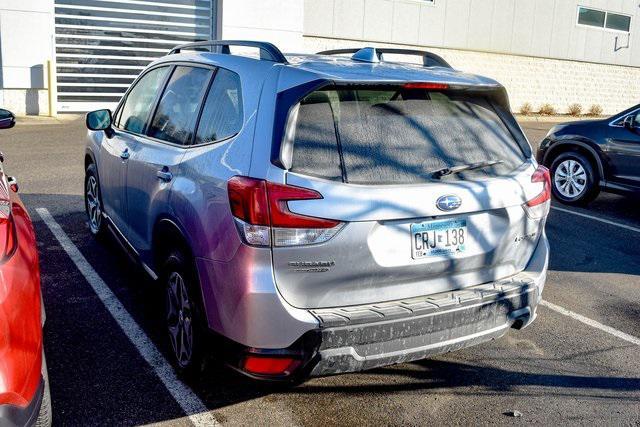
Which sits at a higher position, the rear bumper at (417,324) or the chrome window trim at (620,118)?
the chrome window trim at (620,118)

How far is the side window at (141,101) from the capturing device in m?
5.08

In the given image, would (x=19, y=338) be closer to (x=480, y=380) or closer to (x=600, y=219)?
(x=480, y=380)

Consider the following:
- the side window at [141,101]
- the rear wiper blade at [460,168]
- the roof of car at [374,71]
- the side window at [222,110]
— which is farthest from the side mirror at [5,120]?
the rear wiper blade at [460,168]

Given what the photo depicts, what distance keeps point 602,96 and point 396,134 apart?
94.1 feet

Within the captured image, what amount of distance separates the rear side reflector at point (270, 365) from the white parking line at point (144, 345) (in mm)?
475

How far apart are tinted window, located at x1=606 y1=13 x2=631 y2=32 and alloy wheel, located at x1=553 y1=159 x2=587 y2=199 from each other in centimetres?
2116

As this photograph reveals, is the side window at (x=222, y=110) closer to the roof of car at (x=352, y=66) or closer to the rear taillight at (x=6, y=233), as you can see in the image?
the roof of car at (x=352, y=66)

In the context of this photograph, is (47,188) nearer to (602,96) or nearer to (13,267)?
(13,267)

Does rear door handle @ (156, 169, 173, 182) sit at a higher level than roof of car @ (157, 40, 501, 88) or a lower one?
lower

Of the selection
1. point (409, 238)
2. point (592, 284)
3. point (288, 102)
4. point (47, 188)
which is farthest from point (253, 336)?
point (47, 188)

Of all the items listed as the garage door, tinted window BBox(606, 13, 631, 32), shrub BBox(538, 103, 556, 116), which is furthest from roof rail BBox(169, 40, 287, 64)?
tinted window BBox(606, 13, 631, 32)

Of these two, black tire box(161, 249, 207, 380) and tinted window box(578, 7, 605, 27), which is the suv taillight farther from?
tinted window box(578, 7, 605, 27)

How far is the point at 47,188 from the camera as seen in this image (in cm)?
909

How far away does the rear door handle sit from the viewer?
4.16 metres
